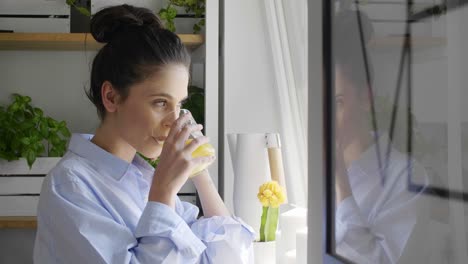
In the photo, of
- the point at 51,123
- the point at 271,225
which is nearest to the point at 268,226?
the point at 271,225

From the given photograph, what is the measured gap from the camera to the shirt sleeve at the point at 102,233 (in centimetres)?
123

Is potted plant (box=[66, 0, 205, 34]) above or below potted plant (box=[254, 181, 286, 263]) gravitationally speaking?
above

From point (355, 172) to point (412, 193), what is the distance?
0.56 feet

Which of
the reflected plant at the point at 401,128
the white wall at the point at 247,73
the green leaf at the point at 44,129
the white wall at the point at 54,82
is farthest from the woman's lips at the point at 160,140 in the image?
the white wall at the point at 54,82

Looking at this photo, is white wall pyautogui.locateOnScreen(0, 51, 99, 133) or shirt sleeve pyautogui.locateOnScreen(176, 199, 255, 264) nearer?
shirt sleeve pyautogui.locateOnScreen(176, 199, 255, 264)

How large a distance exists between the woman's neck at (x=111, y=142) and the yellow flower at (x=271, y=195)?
1.21 feet

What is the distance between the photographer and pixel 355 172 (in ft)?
2.68

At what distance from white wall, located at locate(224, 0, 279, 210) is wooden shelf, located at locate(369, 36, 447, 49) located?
1405mm

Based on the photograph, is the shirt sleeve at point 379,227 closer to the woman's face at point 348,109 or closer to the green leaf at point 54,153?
the woman's face at point 348,109

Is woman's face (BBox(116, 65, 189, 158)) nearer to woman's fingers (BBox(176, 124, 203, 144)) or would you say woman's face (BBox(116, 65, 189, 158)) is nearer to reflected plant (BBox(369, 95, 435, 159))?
woman's fingers (BBox(176, 124, 203, 144))

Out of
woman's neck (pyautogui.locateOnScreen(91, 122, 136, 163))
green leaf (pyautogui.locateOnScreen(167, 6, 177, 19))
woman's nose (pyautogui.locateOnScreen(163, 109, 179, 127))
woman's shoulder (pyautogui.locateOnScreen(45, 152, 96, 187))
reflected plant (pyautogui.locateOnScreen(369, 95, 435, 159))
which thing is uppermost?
green leaf (pyautogui.locateOnScreen(167, 6, 177, 19))

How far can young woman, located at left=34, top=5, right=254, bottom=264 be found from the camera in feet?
4.09

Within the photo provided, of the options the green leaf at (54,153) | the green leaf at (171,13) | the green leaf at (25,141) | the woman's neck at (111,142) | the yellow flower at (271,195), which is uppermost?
the green leaf at (171,13)

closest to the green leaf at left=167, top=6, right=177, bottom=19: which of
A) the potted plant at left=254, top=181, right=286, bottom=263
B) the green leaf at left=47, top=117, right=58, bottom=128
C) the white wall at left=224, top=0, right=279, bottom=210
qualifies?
the white wall at left=224, top=0, right=279, bottom=210
